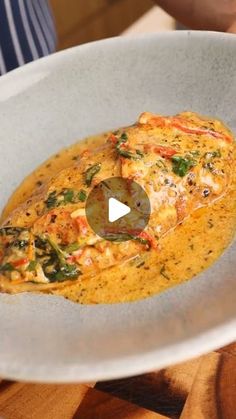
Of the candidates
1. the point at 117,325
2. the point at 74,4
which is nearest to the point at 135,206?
the point at 117,325

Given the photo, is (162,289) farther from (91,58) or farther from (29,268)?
(91,58)

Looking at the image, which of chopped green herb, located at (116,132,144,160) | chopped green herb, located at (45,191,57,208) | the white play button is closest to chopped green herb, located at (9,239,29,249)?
chopped green herb, located at (45,191,57,208)

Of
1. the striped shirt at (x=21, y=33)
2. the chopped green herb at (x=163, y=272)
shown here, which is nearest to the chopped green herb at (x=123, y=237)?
the chopped green herb at (x=163, y=272)

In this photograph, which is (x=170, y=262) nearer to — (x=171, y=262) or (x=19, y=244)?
(x=171, y=262)

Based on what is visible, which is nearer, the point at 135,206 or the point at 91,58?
the point at 135,206

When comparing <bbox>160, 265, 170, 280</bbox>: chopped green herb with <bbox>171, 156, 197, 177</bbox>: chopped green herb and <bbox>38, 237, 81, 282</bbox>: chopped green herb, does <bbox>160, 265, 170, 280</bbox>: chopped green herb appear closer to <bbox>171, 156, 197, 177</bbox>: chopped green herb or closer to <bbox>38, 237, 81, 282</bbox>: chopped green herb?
<bbox>38, 237, 81, 282</bbox>: chopped green herb

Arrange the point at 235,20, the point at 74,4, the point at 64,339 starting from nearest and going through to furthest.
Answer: the point at 64,339, the point at 235,20, the point at 74,4
